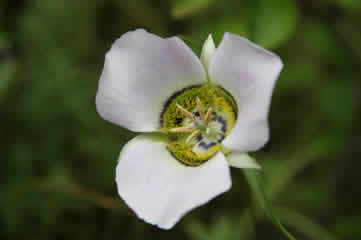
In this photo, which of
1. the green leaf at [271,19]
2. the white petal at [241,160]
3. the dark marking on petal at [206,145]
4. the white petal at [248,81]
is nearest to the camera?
the white petal at [248,81]

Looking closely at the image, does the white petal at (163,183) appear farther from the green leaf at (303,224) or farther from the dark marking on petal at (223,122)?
the green leaf at (303,224)

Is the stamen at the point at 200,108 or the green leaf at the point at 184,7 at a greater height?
the green leaf at the point at 184,7

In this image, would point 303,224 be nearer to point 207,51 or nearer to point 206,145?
point 206,145

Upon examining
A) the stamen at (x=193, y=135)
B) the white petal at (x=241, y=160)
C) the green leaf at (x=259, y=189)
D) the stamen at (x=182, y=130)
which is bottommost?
the stamen at (x=193, y=135)

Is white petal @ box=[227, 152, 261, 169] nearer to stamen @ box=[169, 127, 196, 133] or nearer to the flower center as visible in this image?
the flower center

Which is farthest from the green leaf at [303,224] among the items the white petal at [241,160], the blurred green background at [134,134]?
the white petal at [241,160]

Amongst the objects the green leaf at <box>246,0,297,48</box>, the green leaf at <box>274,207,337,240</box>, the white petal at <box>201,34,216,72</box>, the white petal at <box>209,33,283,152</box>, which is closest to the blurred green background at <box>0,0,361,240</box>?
the green leaf at <box>274,207,337,240</box>

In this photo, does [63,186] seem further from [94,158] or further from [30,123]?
[30,123]

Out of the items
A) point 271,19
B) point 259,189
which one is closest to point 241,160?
point 259,189
